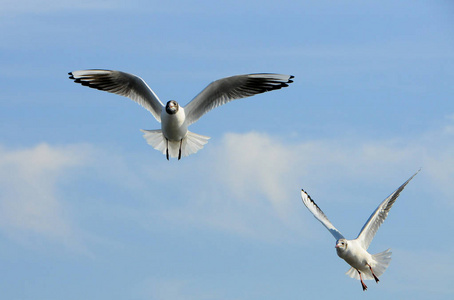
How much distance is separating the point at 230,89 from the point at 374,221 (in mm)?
2873

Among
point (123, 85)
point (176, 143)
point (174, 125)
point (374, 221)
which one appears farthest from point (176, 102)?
point (374, 221)

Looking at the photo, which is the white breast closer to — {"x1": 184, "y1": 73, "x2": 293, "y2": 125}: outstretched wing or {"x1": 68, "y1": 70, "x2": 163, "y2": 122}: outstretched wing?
{"x1": 184, "y1": 73, "x2": 293, "y2": 125}: outstretched wing

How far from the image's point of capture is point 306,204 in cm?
1398

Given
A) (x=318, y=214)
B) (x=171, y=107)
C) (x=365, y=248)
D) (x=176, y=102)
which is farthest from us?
(x=318, y=214)

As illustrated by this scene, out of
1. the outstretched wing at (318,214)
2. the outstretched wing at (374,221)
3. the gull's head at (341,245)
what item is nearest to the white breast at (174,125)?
the outstretched wing at (318,214)

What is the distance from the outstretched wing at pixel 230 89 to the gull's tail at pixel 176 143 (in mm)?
323

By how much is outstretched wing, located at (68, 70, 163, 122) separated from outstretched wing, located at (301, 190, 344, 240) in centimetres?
267

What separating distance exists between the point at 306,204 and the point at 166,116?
2.78 m

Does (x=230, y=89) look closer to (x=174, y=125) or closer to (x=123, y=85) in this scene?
(x=174, y=125)

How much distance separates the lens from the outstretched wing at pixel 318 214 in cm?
1354

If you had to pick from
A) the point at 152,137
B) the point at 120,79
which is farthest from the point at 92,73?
the point at 152,137

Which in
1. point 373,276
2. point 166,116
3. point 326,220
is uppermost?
point 166,116

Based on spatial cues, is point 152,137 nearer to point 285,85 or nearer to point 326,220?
point 285,85

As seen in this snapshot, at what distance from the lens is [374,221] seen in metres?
13.6
